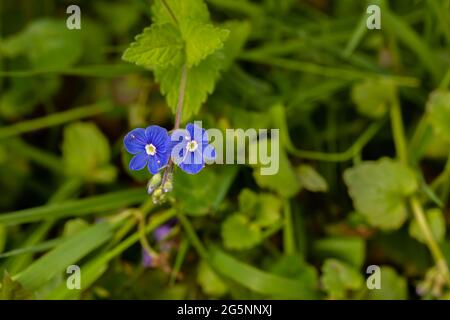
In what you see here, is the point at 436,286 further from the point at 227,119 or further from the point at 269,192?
the point at 227,119

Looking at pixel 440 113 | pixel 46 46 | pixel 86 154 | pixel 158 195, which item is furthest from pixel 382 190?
pixel 46 46

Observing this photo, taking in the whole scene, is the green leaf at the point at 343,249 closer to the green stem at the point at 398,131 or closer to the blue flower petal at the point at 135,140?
the green stem at the point at 398,131

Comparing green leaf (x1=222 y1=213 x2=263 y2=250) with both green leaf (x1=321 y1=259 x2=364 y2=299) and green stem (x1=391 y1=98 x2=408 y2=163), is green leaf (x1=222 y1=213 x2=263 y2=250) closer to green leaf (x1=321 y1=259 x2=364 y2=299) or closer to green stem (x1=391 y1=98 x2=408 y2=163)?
green leaf (x1=321 y1=259 x2=364 y2=299)

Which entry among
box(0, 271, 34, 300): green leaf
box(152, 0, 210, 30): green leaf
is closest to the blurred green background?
box(0, 271, 34, 300): green leaf

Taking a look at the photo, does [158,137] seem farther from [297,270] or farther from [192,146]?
[297,270]

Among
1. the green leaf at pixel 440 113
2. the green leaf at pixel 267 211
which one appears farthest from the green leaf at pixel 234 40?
the green leaf at pixel 440 113
